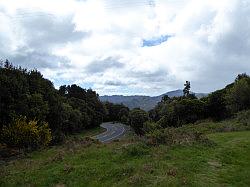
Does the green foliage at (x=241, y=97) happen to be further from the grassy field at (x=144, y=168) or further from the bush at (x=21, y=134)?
the grassy field at (x=144, y=168)

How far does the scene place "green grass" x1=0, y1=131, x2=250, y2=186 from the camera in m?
16.1

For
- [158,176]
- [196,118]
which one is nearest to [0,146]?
[158,176]

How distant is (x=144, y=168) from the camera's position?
17.3 meters

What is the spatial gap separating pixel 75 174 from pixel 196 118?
2804 inches

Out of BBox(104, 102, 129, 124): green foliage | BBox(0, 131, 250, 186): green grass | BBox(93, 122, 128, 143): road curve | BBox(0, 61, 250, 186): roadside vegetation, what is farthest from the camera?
BBox(104, 102, 129, 124): green foliage

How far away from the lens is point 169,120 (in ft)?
308

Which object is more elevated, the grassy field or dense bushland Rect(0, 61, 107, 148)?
dense bushland Rect(0, 61, 107, 148)

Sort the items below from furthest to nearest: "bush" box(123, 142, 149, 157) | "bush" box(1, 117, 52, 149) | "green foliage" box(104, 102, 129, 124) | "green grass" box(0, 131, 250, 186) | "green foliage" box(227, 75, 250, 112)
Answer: "green foliage" box(104, 102, 129, 124) < "green foliage" box(227, 75, 250, 112) < "bush" box(1, 117, 52, 149) < "bush" box(123, 142, 149, 157) < "green grass" box(0, 131, 250, 186)

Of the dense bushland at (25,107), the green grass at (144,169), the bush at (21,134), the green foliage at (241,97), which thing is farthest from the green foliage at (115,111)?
the green grass at (144,169)

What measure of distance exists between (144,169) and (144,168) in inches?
6.8

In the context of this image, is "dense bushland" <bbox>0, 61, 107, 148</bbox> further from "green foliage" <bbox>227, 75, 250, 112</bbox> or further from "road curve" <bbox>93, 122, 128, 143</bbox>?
"green foliage" <bbox>227, 75, 250, 112</bbox>

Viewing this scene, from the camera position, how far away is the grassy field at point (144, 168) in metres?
A: 16.1

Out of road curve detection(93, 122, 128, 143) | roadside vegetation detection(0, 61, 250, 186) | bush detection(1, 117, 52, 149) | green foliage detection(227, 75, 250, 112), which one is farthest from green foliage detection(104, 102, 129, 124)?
bush detection(1, 117, 52, 149)

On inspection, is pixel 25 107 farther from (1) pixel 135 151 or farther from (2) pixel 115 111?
(2) pixel 115 111
